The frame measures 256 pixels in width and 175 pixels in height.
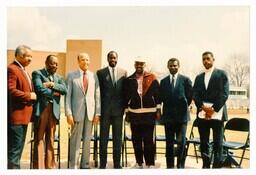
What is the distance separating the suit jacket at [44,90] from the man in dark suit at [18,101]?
52 millimetres

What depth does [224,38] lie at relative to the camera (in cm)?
419

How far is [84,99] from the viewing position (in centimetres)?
425

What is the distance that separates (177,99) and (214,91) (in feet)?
1.13

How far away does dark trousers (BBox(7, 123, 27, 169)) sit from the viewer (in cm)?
417

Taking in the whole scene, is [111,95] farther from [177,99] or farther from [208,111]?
[208,111]

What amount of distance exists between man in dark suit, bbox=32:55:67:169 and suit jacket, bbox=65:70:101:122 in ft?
0.32

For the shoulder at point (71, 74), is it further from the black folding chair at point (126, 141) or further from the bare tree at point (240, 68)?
the bare tree at point (240, 68)

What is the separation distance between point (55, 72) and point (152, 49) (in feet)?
2.96

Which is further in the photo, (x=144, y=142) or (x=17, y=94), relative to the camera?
(x=144, y=142)

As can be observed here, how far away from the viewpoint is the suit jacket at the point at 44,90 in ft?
13.8

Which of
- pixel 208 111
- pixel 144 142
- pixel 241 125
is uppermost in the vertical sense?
pixel 208 111

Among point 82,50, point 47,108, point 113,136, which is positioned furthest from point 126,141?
point 82,50

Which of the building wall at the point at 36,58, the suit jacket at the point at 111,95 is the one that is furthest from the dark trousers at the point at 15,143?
the suit jacket at the point at 111,95
